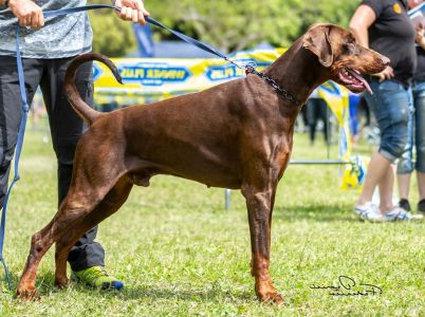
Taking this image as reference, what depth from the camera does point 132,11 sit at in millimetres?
4902

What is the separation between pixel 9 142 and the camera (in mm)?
4965

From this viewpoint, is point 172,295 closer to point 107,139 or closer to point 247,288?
point 247,288

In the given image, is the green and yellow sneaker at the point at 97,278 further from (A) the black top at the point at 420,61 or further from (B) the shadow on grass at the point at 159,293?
(A) the black top at the point at 420,61

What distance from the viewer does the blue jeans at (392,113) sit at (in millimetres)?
7812

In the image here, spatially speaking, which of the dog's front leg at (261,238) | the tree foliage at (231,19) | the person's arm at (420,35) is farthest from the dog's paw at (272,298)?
the tree foliage at (231,19)

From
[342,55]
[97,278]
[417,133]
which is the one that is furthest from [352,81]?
[417,133]

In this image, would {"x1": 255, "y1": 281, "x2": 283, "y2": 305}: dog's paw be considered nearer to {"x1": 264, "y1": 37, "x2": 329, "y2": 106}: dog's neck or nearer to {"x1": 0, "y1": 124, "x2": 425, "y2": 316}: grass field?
{"x1": 0, "y1": 124, "x2": 425, "y2": 316}: grass field

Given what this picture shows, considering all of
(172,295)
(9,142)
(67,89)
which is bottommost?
(172,295)

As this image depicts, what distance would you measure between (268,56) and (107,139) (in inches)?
175

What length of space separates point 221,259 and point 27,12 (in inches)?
93.4

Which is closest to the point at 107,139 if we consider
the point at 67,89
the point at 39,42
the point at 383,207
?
the point at 67,89

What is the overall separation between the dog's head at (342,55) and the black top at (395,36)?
2927 mm

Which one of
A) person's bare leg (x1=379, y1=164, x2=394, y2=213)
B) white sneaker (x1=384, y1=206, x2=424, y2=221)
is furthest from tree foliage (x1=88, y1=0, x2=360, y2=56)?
white sneaker (x1=384, y1=206, x2=424, y2=221)

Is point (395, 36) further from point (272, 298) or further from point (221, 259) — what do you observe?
point (272, 298)
